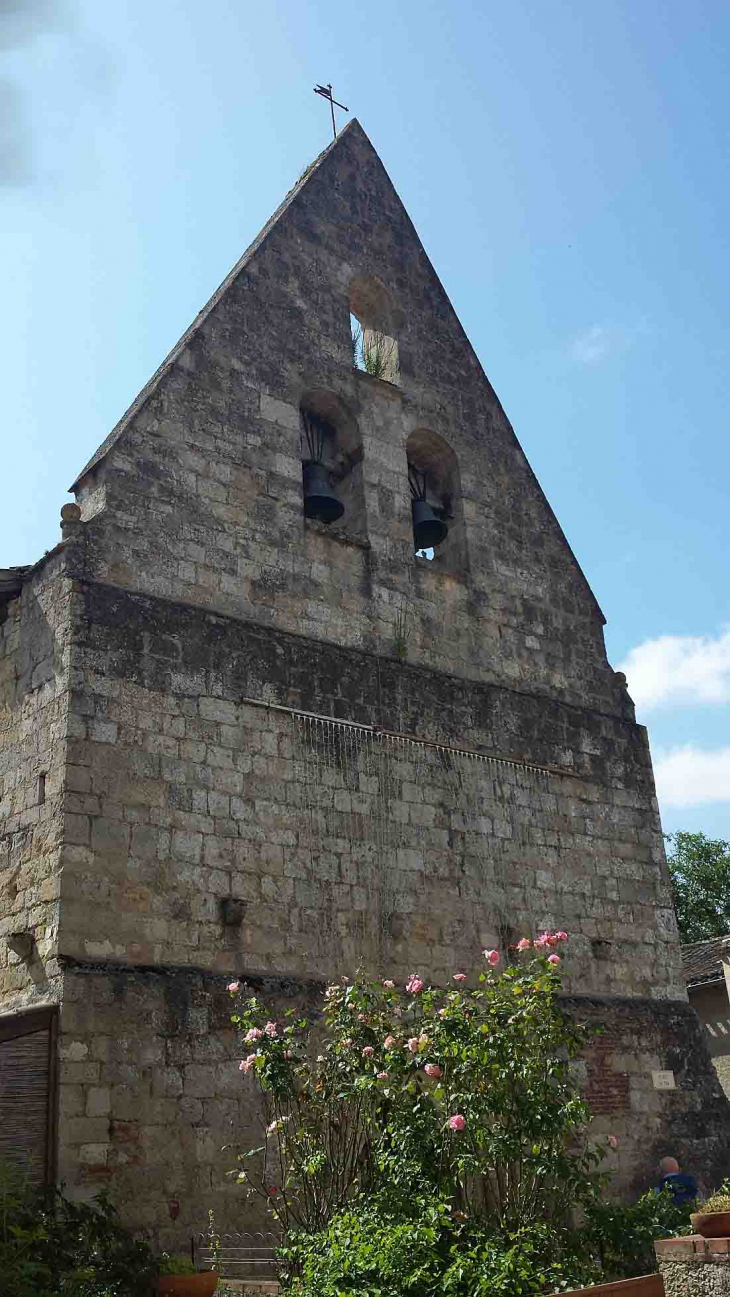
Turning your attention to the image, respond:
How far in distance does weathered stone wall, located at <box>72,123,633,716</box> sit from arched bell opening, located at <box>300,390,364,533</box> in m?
0.08

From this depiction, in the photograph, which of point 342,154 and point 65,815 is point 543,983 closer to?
point 65,815

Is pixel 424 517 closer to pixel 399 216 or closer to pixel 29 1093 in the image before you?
pixel 399 216

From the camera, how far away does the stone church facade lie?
8.74 m

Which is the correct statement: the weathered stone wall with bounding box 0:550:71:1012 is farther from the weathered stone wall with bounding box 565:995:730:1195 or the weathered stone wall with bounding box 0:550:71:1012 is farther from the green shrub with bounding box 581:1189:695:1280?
the weathered stone wall with bounding box 565:995:730:1195

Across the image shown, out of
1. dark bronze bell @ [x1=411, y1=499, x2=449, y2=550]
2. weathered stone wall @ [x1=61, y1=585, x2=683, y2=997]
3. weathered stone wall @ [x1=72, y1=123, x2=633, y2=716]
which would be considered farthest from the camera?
dark bronze bell @ [x1=411, y1=499, x2=449, y2=550]

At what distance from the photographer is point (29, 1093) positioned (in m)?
8.00

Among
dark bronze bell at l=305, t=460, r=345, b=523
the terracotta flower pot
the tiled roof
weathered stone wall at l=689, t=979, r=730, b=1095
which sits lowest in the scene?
the terracotta flower pot

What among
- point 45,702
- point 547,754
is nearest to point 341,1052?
point 45,702

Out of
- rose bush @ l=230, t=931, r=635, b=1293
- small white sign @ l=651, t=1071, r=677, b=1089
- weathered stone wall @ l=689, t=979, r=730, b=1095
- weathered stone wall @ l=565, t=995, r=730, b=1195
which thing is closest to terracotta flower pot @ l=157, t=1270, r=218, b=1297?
rose bush @ l=230, t=931, r=635, b=1293

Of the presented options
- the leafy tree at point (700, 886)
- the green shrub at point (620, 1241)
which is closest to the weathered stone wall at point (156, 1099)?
the green shrub at point (620, 1241)

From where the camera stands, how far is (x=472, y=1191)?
749cm

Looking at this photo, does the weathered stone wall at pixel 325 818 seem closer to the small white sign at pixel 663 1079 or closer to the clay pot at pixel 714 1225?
the small white sign at pixel 663 1079

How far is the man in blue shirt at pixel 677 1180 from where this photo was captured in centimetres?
1104

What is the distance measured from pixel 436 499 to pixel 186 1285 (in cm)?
831
